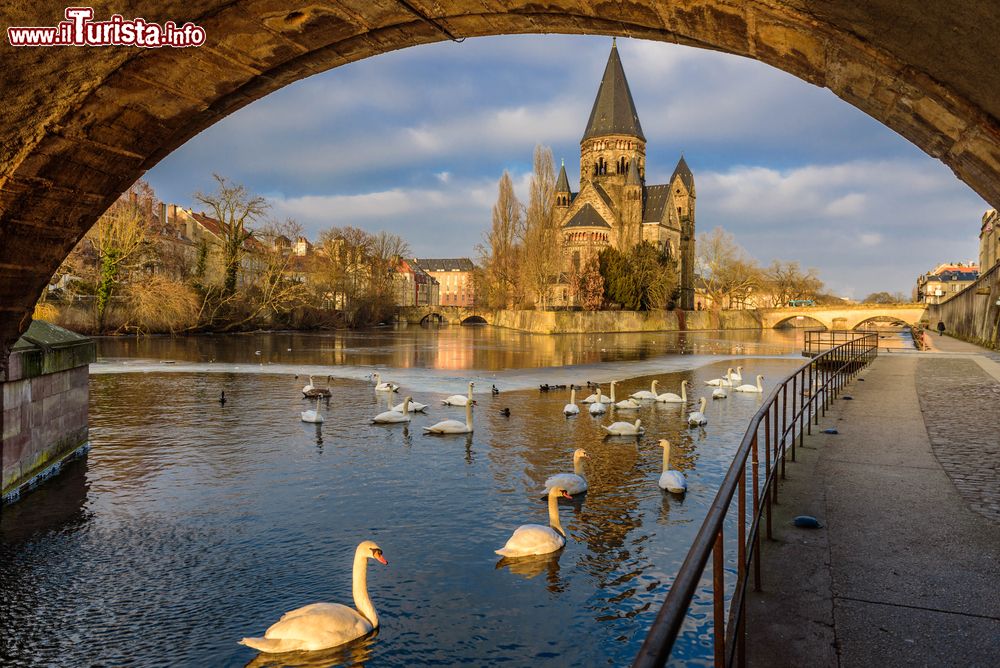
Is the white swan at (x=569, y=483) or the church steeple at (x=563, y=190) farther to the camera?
the church steeple at (x=563, y=190)

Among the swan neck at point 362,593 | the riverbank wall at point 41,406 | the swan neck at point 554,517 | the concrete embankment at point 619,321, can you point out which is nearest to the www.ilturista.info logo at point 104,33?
the swan neck at point 362,593

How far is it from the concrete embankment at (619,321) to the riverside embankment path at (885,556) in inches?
2358

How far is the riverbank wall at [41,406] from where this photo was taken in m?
8.45

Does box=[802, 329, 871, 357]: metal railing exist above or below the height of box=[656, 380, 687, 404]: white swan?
above

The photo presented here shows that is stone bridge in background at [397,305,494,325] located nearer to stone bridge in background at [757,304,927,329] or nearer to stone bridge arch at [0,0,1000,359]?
stone bridge in background at [757,304,927,329]

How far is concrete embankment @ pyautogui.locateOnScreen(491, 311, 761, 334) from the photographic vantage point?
227 feet

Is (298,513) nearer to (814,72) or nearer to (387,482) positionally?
(387,482)

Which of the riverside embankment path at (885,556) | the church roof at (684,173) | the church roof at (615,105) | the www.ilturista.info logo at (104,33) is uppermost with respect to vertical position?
the church roof at (615,105)

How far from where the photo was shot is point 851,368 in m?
19.0

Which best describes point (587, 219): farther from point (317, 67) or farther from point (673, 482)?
point (317, 67)

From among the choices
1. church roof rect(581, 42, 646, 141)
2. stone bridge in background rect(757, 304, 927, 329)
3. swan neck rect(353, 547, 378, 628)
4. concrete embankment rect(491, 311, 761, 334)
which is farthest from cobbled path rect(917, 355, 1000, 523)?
church roof rect(581, 42, 646, 141)

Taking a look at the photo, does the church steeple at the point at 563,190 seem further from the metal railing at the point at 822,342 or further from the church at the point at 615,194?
the metal railing at the point at 822,342

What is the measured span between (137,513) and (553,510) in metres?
5.22

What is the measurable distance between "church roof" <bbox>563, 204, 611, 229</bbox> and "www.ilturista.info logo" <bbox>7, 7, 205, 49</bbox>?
87733mm
